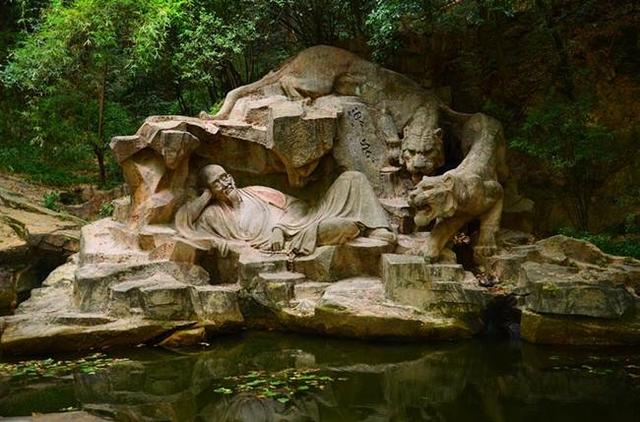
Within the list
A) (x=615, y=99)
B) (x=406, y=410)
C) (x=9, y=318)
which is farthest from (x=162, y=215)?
(x=615, y=99)

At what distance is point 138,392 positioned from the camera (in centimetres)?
509

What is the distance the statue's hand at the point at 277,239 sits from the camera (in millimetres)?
7863

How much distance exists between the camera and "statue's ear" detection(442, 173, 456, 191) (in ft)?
23.8

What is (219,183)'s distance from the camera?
822 centimetres

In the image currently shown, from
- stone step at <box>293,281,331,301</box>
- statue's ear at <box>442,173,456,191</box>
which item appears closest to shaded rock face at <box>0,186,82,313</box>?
stone step at <box>293,281,331,301</box>

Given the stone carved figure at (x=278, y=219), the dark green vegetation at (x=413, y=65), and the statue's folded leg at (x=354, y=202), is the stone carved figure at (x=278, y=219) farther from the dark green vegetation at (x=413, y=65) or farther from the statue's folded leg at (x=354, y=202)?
the dark green vegetation at (x=413, y=65)

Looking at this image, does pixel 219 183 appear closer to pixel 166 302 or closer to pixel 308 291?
pixel 308 291

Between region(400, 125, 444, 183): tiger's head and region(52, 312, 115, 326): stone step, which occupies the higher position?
region(400, 125, 444, 183): tiger's head

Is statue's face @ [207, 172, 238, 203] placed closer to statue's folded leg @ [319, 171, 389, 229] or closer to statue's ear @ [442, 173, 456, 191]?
statue's folded leg @ [319, 171, 389, 229]

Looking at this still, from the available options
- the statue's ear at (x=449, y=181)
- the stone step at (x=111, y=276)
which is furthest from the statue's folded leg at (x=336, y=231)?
the stone step at (x=111, y=276)

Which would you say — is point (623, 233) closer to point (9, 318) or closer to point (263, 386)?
point (263, 386)

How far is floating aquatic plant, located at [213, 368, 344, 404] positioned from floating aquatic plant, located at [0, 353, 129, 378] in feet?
4.42

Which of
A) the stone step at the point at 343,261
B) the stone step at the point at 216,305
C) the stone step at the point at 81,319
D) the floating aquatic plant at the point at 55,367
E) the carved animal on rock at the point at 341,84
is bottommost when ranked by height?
the floating aquatic plant at the point at 55,367

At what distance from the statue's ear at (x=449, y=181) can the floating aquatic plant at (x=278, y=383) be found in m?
2.97
